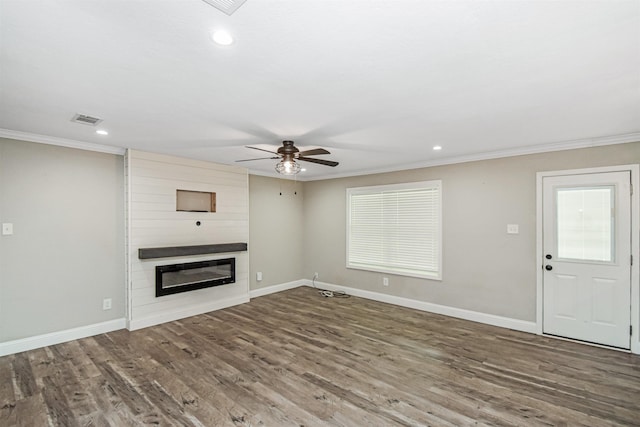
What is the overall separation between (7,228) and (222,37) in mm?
3776

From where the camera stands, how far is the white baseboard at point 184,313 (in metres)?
4.33

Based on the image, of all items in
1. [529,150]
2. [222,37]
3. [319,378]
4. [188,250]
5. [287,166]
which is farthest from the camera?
[188,250]

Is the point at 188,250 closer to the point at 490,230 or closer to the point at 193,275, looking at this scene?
the point at 193,275

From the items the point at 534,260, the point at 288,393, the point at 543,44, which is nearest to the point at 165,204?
the point at 288,393

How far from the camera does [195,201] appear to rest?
16.7 ft

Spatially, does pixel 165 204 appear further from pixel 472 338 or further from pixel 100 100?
pixel 472 338

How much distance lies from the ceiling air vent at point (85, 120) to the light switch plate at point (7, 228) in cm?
160

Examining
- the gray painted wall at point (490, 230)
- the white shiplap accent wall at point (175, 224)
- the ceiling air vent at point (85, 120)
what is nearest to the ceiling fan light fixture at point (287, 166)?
the ceiling air vent at point (85, 120)

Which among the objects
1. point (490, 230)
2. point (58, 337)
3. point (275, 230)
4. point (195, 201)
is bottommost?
point (58, 337)

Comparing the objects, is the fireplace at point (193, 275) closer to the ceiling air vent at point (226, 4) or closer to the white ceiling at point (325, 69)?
the white ceiling at point (325, 69)

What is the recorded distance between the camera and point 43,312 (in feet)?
12.2

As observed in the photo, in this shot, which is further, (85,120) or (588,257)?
(588,257)

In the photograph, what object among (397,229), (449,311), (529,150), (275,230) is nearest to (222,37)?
(529,150)

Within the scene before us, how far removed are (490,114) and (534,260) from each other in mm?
2459
